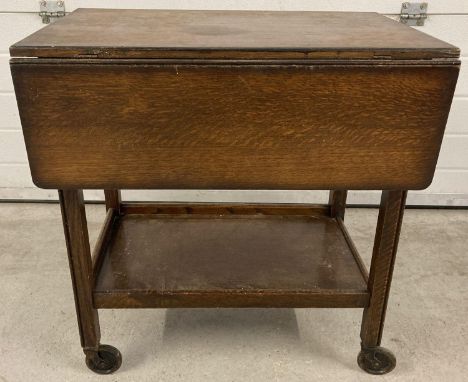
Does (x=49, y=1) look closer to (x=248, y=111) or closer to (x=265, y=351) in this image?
(x=248, y=111)

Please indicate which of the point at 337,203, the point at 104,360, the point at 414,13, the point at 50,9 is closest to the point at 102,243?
the point at 104,360

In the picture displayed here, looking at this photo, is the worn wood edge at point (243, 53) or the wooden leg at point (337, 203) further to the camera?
the wooden leg at point (337, 203)

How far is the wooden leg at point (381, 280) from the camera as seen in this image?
1295mm

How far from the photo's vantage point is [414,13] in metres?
2.07

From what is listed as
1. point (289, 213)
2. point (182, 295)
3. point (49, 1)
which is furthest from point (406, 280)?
point (49, 1)

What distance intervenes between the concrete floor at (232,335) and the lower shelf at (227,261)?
0.21m

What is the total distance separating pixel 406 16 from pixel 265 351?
4.65 feet

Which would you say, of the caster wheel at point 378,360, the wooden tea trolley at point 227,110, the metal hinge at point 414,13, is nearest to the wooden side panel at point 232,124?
the wooden tea trolley at point 227,110

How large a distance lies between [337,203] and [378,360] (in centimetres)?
53

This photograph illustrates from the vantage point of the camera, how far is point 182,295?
1410 millimetres

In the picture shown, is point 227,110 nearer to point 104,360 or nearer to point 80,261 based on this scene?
point 80,261

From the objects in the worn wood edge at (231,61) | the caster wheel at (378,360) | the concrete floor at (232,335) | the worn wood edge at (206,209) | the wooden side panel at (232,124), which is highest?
the worn wood edge at (231,61)

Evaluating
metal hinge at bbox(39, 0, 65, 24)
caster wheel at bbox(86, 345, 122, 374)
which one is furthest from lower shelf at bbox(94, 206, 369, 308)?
metal hinge at bbox(39, 0, 65, 24)

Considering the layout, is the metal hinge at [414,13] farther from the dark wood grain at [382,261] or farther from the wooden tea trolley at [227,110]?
the dark wood grain at [382,261]
